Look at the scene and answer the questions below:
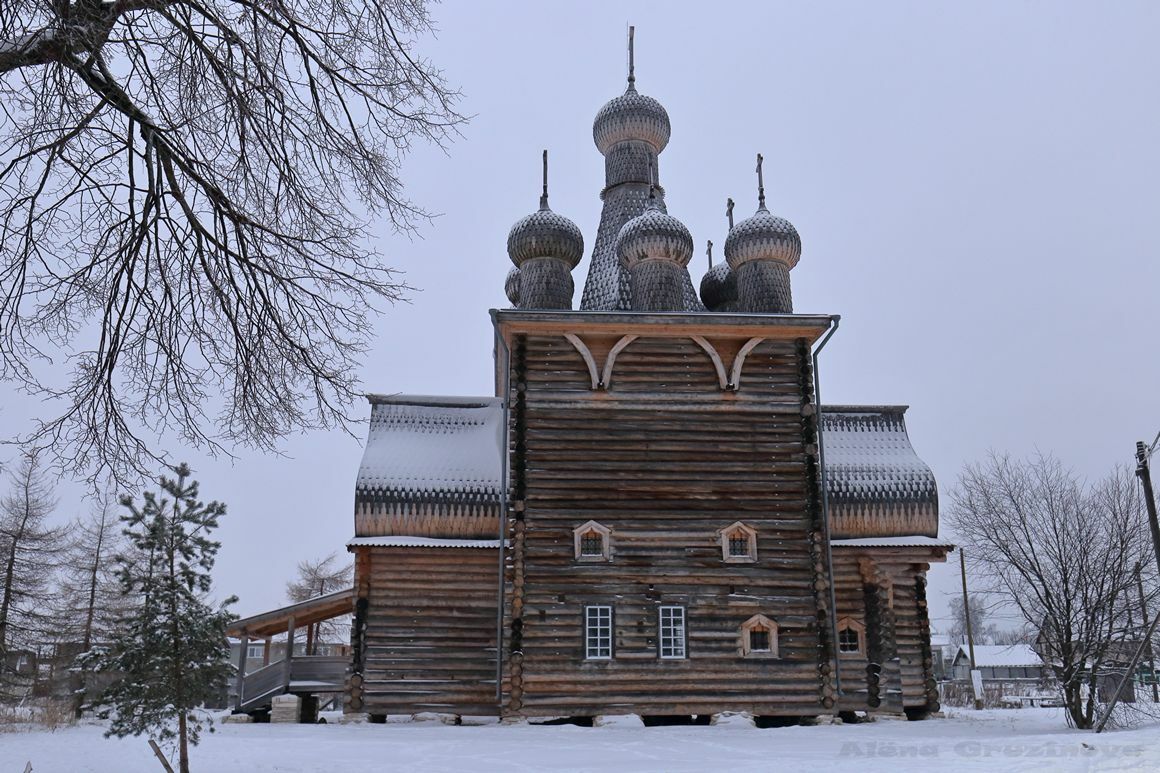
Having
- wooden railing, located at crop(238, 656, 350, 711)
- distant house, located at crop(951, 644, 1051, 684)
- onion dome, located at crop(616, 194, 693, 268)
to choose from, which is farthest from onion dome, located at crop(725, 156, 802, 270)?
distant house, located at crop(951, 644, 1051, 684)

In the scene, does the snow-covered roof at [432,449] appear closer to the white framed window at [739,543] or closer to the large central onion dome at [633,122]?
the white framed window at [739,543]

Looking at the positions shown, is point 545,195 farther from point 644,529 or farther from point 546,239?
point 644,529

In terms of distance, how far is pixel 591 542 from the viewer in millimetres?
16109

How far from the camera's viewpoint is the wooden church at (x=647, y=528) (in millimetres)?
15695

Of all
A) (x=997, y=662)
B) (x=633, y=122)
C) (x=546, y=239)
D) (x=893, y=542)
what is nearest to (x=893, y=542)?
(x=893, y=542)

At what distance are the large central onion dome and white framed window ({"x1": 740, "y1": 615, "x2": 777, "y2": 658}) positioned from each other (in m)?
11.5

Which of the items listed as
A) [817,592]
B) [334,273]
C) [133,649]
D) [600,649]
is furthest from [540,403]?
[334,273]

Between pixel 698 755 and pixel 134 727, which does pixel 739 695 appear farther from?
pixel 134 727

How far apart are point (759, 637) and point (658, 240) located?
25.0ft

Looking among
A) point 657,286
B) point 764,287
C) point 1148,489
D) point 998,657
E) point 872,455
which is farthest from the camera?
point 998,657

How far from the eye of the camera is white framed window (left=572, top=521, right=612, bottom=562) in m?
15.9

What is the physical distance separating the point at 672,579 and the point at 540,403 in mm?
3882

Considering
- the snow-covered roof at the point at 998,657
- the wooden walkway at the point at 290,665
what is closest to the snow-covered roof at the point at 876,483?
the wooden walkway at the point at 290,665

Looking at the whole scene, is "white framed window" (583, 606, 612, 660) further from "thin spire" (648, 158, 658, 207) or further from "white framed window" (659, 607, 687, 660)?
"thin spire" (648, 158, 658, 207)
